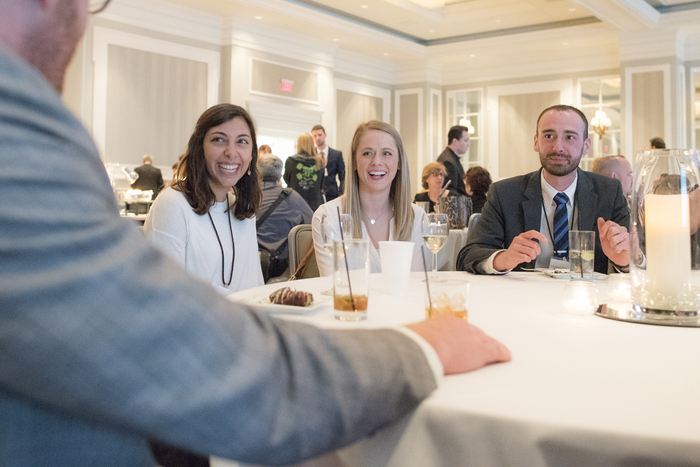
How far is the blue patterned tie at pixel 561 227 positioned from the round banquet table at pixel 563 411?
1.26 metres

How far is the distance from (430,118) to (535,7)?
9.93ft

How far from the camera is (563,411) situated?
1.98 ft

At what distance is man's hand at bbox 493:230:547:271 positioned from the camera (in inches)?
64.0

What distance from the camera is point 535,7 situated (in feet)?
26.6

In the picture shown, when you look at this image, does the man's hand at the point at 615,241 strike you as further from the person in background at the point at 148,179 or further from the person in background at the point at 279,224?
the person in background at the point at 148,179

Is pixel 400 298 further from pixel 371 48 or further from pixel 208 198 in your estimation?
pixel 371 48

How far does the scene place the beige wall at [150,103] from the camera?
7.16 metres

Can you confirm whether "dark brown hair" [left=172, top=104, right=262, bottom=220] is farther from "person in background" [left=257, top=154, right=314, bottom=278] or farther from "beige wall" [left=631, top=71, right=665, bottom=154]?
"beige wall" [left=631, top=71, right=665, bottom=154]

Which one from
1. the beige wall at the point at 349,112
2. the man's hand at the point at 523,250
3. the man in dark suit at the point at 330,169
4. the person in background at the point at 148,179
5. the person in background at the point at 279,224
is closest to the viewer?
the man's hand at the point at 523,250

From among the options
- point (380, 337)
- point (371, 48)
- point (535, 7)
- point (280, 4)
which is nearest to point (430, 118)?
point (371, 48)

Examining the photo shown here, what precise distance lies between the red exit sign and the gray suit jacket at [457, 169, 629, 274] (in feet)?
22.6

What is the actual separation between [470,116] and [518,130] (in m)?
1.02

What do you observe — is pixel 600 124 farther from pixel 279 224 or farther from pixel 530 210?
pixel 530 210

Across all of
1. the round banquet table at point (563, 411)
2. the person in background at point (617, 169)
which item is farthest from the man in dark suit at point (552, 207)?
the person in background at point (617, 169)
